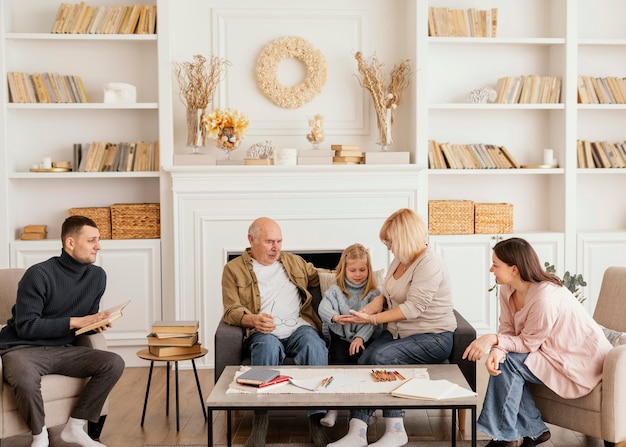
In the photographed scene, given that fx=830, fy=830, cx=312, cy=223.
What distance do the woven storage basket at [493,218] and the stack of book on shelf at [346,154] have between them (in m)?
0.95

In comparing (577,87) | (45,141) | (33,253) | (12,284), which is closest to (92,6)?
(45,141)

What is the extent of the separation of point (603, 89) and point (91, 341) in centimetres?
406

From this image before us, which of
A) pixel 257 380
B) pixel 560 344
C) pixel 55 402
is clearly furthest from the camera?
pixel 55 402

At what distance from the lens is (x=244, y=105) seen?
233 inches

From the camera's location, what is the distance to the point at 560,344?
12.2ft

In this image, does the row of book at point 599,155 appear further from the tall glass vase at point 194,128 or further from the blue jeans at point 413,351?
the tall glass vase at point 194,128

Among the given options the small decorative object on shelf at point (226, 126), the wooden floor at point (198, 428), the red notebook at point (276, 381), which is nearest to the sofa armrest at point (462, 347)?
the wooden floor at point (198, 428)

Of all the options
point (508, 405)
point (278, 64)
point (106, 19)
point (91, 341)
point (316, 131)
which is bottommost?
point (508, 405)

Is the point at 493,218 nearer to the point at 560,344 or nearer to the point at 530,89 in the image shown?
the point at 530,89

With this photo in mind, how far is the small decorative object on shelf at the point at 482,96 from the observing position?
5945 mm

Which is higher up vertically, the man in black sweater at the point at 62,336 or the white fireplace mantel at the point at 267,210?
the white fireplace mantel at the point at 267,210

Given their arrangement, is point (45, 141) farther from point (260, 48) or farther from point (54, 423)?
point (54, 423)

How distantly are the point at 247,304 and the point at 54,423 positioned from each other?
1187 mm

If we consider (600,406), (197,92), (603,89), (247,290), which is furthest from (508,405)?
(603,89)
